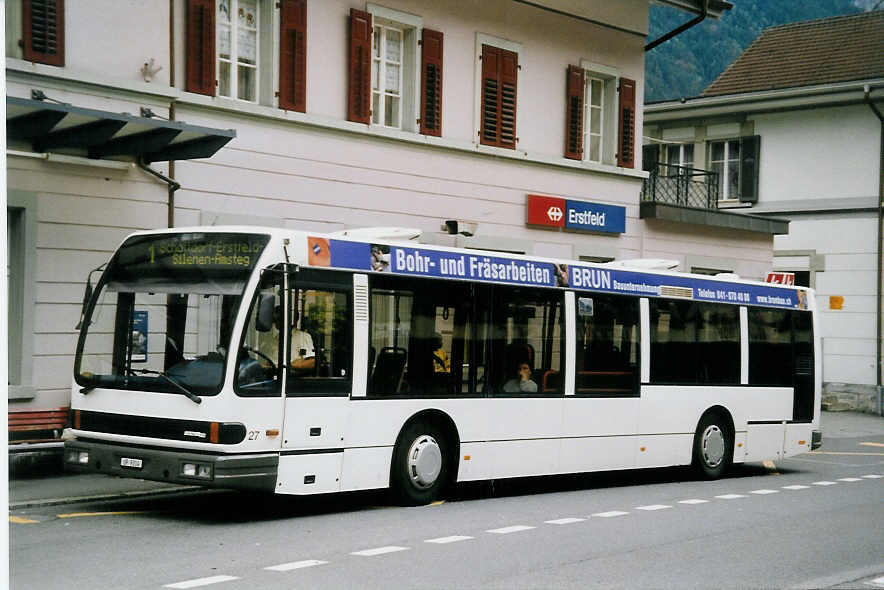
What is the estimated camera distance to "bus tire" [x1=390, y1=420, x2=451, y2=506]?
1242 cm

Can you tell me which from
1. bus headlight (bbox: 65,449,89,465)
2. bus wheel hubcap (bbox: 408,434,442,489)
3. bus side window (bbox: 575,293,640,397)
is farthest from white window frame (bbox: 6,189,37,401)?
bus side window (bbox: 575,293,640,397)

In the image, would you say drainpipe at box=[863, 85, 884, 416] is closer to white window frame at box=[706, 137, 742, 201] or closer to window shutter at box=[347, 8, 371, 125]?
white window frame at box=[706, 137, 742, 201]

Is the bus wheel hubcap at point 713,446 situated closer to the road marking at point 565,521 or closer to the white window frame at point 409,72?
the road marking at point 565,521

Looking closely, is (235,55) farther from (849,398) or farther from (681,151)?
(849,398)

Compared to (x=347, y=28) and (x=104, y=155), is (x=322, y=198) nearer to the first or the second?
(x=347, y=28)

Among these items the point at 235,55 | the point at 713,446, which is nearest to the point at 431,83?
the point at 235,55

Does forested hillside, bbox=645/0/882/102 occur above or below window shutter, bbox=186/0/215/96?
above

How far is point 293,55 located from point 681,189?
483 inches

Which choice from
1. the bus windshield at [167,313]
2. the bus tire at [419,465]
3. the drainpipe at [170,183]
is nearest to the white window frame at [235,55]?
the drainpipe at [170,183]

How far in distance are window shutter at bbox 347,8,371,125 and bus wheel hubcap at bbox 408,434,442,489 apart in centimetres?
783

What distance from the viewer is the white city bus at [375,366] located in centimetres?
1096

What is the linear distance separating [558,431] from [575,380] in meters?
0.66

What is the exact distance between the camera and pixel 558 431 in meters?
14.3

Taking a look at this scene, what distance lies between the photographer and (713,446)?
16750 mm
